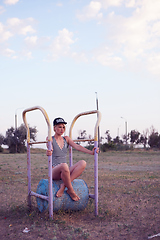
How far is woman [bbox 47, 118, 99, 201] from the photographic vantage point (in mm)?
5328

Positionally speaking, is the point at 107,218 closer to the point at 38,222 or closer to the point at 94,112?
the point at 38,222

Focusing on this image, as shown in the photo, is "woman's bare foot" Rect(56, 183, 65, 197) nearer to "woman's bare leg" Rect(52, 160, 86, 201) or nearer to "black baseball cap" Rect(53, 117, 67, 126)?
"woman's bare leg" Rect(52, 160, 86, 201)

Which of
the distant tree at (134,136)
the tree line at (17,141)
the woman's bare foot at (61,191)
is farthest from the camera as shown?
the distant tree at (134,136)

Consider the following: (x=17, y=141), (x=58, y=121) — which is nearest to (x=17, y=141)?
(x=17, y=141)

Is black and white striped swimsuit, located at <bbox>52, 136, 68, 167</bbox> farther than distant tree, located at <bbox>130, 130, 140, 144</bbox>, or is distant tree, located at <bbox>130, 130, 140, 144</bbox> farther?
distant tree, located at <bbox>130, 130, 140, 144</bbox>

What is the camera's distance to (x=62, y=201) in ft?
18.1

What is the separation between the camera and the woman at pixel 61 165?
533cm

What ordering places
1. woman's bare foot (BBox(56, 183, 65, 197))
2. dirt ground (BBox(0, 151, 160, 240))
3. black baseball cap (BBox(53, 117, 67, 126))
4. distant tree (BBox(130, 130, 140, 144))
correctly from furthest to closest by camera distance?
distant tree (BBox(130, 130, 140, 144)) → black baseball cap (BBox(53, 117, 67, 126)) → woman's bare foot (BBox(56, 183, 65, 197)) → dirt ground (BBox(0, 151, 160, 240))

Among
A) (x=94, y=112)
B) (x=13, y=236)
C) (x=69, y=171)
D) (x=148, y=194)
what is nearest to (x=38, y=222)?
(x=13, y=236)

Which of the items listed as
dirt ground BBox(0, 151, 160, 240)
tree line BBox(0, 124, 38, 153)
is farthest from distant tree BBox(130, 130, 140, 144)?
dirt ground BBox(0, 151, 160, 240)

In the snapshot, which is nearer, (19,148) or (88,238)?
(88,238)

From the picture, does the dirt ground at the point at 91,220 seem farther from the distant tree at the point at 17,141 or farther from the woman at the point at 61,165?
the distant tree at the point at 17,141

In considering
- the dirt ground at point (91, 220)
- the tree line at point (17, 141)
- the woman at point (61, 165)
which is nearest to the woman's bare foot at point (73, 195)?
the woman at point (61, 165)

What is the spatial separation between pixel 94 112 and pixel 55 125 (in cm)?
90
